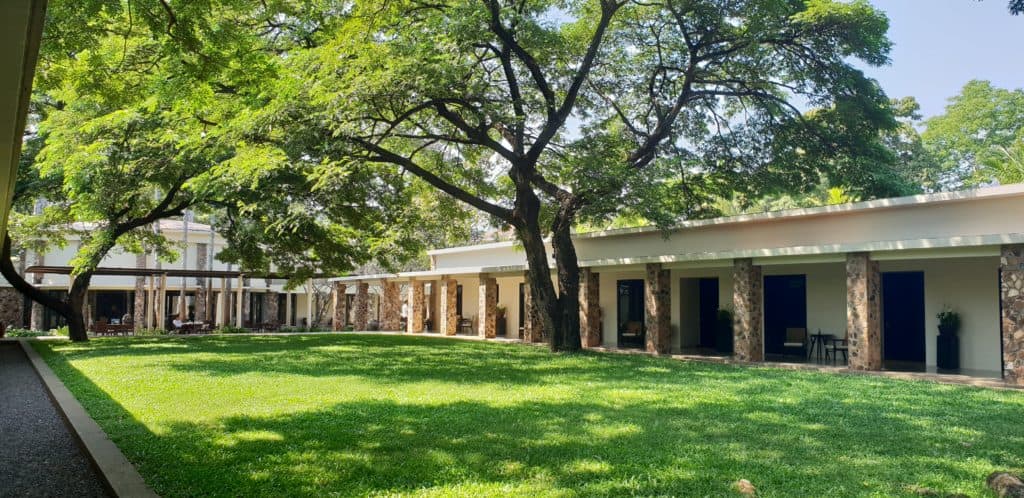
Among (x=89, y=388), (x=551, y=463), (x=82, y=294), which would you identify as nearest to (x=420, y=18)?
(x=89, y=388)

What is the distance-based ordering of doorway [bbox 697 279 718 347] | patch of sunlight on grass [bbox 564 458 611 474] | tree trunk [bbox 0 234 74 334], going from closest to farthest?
patch of sunlight on grass [bbox 564 458 611 474]
doorway [bbox 697 279 718 347]
tree trunk [bbox 0 234 74 334]

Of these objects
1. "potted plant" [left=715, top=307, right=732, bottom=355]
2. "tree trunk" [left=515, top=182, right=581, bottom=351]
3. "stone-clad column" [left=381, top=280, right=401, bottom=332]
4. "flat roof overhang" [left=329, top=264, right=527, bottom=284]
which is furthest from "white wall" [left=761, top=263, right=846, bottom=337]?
"stone-clad column" [left=381, top=280, right=401, bottom=332]

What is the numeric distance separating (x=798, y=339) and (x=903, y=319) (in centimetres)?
225

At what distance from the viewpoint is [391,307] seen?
108ft

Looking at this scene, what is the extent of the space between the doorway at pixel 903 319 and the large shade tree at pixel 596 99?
2.59 m

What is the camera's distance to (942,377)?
12.5 meters

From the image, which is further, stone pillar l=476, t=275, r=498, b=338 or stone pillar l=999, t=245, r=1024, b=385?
stone pillar l=476, t=275, r=498, b=338

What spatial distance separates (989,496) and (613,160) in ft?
41.1


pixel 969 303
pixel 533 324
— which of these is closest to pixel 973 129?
pixel 969 303

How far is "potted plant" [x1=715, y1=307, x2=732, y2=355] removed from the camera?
61.9 feet

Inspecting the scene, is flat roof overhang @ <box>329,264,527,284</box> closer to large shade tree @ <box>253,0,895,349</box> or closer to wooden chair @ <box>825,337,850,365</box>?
large shade tree @ <box>253,0,895,349</box>

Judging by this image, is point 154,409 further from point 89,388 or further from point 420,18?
point 420,18

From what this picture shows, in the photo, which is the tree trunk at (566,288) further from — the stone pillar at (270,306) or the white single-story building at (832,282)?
the stone pillar at (270,306)

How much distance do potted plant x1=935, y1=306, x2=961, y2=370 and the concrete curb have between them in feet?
47.1
